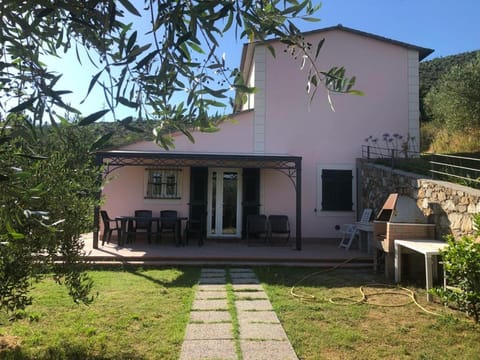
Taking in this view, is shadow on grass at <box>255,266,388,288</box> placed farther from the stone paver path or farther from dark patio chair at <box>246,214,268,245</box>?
dark patio chair at <box>246,214,268,245</box>

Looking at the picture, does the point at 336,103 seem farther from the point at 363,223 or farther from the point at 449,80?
the point at 449,80

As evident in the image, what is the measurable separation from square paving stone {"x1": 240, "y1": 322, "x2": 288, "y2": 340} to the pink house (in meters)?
6.92

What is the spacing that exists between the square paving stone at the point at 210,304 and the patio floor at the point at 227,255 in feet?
9.09

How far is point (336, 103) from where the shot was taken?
→ 11.9 meters

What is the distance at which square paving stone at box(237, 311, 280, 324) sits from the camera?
4.74m

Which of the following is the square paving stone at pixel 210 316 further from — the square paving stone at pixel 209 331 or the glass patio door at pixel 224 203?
the glass patio door at pixel 224 203

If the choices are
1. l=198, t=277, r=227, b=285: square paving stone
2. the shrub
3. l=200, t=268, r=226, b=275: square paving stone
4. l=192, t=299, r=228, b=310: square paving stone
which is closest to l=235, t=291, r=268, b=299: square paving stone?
l=192, t=299, r=228, b=310: square paving stone

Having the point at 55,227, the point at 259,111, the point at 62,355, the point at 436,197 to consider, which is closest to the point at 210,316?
the point at 62,355

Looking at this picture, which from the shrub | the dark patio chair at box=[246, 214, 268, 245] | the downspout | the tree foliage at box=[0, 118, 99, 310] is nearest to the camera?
the tree foliage at box=[0, 118, 99, 310]

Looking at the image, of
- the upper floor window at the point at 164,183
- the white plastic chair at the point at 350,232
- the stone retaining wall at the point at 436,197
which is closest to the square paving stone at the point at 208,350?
the stone retaining wall at the point at 436,197

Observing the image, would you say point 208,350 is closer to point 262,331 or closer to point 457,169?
point 262,331

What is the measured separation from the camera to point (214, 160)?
10.8 meters

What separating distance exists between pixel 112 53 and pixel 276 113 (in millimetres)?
10087

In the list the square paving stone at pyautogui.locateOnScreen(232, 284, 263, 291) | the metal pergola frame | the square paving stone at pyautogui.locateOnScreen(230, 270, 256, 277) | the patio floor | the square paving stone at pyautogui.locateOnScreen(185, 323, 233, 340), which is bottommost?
the square paving stone at pyautogui.locateOnScreen(185, 323, 233, 340)
